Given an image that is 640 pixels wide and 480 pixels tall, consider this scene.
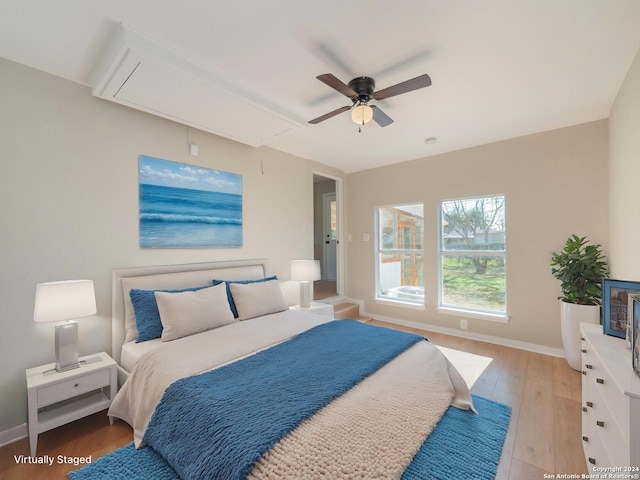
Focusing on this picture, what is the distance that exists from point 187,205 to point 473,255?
3586 millimetres

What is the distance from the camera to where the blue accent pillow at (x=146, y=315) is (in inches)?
87.2

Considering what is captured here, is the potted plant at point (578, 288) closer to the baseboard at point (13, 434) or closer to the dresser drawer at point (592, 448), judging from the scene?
the dresser drawer at point (592, 448)

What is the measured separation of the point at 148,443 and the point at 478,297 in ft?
12.6

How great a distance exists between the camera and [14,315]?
6.31 ft

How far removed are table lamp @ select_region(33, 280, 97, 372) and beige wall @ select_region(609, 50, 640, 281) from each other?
3788 millimetres

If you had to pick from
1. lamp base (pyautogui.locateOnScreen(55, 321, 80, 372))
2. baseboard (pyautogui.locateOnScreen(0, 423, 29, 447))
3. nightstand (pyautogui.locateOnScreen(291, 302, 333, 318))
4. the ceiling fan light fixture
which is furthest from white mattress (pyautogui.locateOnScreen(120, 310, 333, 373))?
the ceiling fan light fixture

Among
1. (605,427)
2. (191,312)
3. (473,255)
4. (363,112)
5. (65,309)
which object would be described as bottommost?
(605,427)

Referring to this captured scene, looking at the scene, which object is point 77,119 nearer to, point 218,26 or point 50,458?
point 218,26

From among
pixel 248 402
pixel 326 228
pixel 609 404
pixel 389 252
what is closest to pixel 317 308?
pixel 389 252

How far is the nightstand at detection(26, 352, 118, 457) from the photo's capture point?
1716 mm

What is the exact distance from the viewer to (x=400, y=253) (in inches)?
178

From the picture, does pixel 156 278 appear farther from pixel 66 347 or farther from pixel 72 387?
pixel 72 387

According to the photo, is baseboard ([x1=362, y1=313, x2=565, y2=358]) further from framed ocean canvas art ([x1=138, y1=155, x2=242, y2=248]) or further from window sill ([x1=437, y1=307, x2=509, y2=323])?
framed ocean canvas art ([x1=138, y1=155, x2=242, y2=248])

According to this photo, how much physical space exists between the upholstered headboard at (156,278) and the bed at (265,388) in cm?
1
